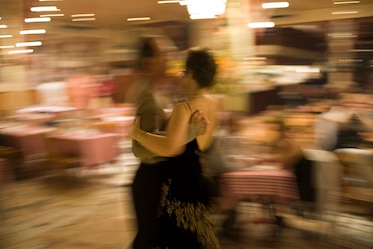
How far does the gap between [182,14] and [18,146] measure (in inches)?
236

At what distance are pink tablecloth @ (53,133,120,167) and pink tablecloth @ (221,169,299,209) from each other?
95.7 inches

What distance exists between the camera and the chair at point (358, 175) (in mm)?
3332

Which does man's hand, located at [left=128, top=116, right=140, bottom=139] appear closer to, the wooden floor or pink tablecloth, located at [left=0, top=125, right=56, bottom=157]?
the wooden floor

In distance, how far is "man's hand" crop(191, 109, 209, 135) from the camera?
5.92ft

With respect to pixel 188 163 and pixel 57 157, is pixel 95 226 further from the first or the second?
pixel 188 163

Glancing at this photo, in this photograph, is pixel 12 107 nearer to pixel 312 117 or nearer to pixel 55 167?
pixel 55 167

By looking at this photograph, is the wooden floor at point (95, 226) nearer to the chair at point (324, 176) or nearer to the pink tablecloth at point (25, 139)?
the chair at point (324, 176)

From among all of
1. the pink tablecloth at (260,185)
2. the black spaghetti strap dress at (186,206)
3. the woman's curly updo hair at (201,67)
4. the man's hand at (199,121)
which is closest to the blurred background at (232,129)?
the pink tablecloth at (260,185)

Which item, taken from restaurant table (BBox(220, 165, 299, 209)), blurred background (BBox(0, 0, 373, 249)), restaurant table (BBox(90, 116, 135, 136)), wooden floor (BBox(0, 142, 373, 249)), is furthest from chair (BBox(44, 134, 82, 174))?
restaurant table (BBox(220, 165, 299, 209))

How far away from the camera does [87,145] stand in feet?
16.7

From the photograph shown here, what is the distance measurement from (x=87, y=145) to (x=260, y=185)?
267cm

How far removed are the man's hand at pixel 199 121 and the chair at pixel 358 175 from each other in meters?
2.09

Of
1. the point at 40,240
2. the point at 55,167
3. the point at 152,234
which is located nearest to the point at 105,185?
the point at 55,167

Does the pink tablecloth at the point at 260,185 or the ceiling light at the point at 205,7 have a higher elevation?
the ceiling light at the point at 205,7
